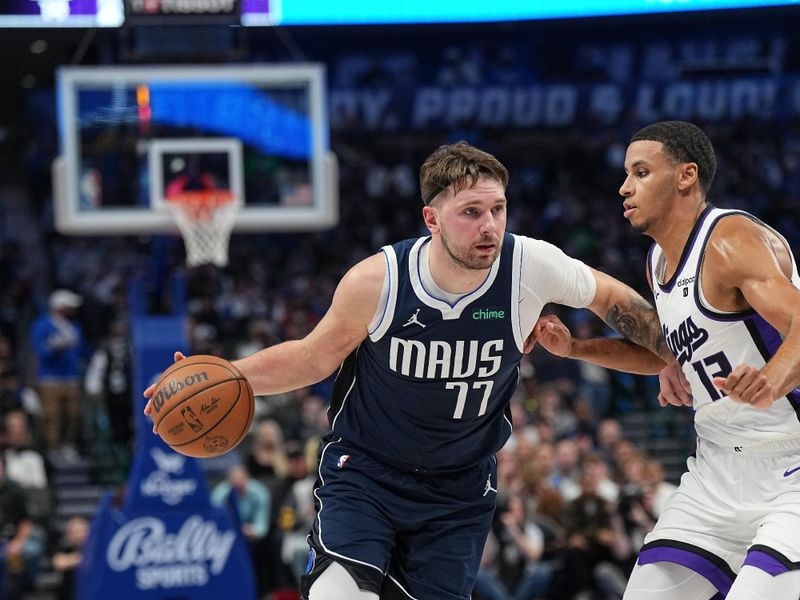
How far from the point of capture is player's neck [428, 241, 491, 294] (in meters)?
4.56

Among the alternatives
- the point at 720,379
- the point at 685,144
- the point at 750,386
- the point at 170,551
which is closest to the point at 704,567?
the point at 720,379

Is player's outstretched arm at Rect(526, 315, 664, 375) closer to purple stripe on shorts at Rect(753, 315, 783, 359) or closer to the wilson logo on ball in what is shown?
purple stripe on shorts at Rect(753, 315, 783, 359)

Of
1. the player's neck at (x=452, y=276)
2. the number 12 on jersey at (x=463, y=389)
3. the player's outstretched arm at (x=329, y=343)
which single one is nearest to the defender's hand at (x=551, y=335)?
the number 12 on jersey at (x=463, y=389)

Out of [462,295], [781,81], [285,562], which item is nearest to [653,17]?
[781,81]

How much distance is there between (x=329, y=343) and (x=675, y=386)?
1355mm

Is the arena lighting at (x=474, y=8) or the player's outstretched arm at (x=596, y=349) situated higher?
the arena lighting at (x=474, y=8)

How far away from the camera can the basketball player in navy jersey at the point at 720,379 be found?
4.07 m

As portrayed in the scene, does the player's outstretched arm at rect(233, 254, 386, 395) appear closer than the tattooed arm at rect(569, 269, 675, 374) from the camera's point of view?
Yes

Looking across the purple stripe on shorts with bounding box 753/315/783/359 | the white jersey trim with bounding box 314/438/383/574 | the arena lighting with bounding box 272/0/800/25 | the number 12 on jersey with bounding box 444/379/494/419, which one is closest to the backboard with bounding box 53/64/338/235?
the arena lighting with bounding box 272/0/800/25

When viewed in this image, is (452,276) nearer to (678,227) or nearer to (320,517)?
(678,227)

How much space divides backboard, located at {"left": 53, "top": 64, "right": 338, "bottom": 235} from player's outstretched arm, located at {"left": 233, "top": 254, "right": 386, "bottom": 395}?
561 cm

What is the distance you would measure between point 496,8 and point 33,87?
8.92 m

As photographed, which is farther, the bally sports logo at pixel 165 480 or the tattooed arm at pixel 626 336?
the bally sports logo at pixel 165 480

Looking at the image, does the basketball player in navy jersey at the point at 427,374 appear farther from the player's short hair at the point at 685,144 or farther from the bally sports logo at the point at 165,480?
the bally sports logo at the point at 165,480
